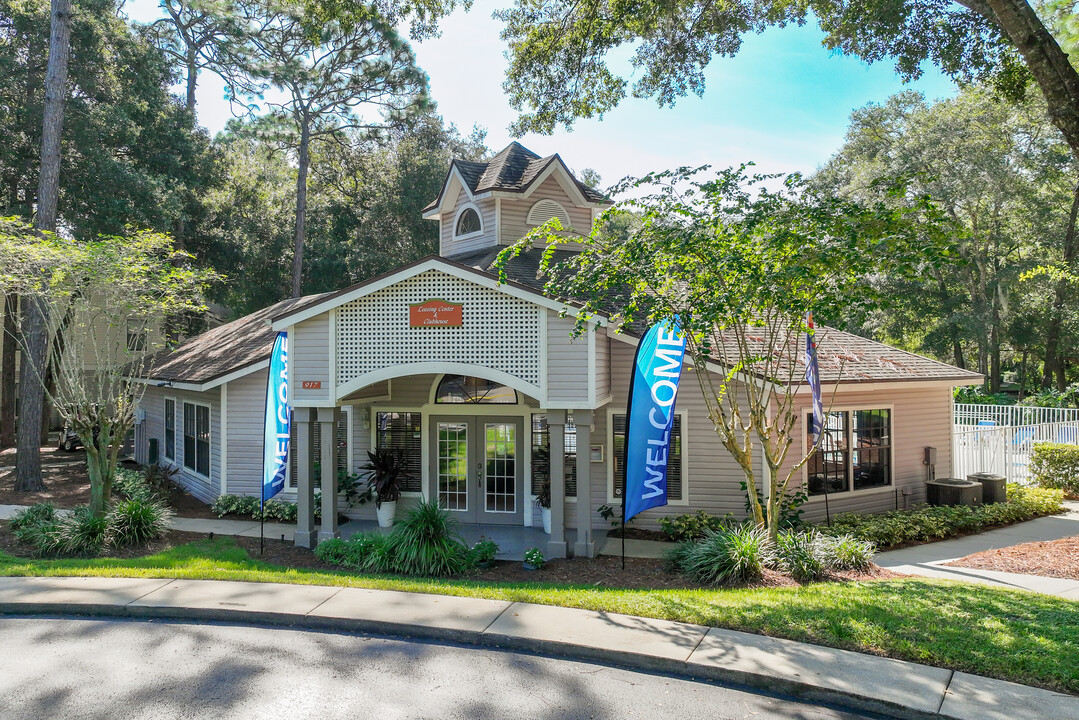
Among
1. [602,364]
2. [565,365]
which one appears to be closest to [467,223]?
[602,364]

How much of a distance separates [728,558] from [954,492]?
742cm

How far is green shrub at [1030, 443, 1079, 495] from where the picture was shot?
51.2ft

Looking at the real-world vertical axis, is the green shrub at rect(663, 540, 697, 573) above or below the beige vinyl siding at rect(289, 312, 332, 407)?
below

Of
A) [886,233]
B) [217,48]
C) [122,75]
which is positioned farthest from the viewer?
[217,48]

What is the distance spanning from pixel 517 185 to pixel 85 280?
9175 mm

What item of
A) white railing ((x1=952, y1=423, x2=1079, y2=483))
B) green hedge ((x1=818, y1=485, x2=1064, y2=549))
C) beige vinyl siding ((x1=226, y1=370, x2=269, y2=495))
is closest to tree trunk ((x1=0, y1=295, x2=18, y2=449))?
beige vinyl siding ((x1=226, y1=370, x2=269, y2=495))

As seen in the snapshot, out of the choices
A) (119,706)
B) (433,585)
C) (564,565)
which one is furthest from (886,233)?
(119,706)

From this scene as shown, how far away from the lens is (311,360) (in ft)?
36.8

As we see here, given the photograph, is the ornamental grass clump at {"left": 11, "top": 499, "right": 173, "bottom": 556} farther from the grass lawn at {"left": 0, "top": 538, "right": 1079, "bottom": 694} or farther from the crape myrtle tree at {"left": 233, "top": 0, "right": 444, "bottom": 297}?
the crape myrtle tree at {"left": 233, "top": 0, "right": 444, "bottom": 297}

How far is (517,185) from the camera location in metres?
16.0

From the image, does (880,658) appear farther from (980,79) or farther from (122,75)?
(122,75)

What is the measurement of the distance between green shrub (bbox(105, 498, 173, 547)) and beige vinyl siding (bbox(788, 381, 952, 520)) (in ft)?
37.2

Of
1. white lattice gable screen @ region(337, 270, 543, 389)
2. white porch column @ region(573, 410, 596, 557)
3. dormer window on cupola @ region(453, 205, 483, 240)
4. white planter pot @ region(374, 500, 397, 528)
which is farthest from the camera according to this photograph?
dormer window on cupola @ region(453, 205, 483, 240)

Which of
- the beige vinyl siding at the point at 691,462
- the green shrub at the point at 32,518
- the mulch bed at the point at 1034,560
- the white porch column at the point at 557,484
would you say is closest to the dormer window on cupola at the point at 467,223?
Result: the beige vinyl siding at the point at 691,462
